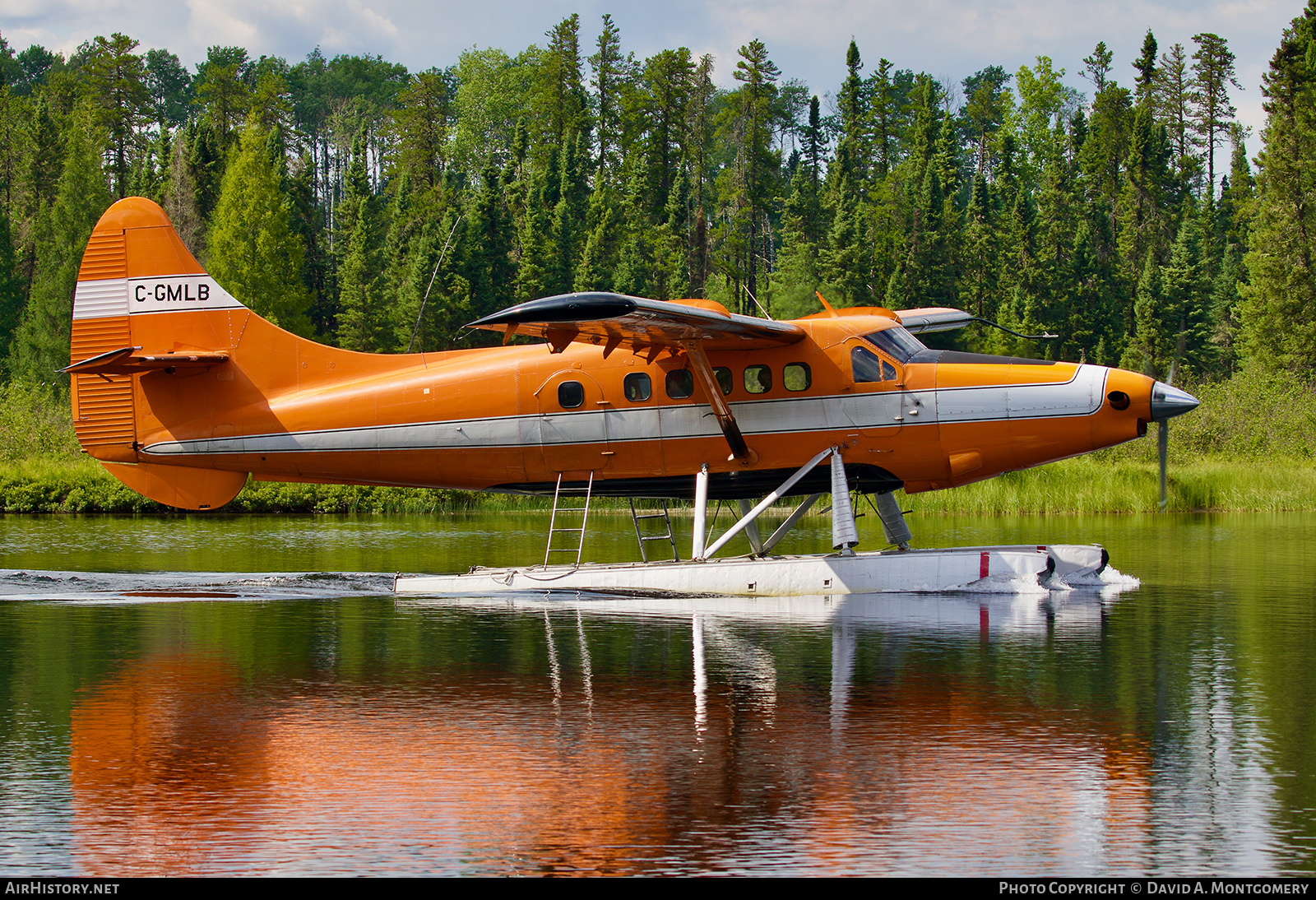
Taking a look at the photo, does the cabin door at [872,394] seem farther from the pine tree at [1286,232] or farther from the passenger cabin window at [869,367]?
the pine tree at [1286,232]

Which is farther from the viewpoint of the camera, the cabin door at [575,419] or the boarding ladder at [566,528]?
the cabin door at [575,419]

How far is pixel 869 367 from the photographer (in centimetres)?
1410

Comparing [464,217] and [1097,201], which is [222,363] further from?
[1097,201]

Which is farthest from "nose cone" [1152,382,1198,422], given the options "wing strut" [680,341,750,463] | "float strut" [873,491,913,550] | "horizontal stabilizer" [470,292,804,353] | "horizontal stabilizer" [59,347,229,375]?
"horizontal stabilizer" [59,347,229,375]

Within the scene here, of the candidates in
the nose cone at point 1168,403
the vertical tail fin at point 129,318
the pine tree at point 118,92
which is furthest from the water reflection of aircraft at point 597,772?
the pine tree at point 118,92

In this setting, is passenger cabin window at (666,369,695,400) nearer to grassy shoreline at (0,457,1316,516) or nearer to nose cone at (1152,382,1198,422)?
nose cone at (1152,382,1198,422)

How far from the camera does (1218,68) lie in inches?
3310

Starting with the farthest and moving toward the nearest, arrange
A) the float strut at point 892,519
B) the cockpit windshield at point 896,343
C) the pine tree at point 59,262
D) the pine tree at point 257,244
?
1. the pine tree at point 59,262
2. the pine tree at point 257,244
3. the float strut at point 892,519
4. the cockpit windshield at point 896,343

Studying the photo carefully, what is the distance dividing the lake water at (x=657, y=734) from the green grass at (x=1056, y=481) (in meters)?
16.2

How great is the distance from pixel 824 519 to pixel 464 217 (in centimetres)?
3755

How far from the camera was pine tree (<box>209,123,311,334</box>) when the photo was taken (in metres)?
51.6

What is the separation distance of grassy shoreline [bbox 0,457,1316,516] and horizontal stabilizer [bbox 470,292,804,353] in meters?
17.1

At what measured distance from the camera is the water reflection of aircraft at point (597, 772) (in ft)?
17.6

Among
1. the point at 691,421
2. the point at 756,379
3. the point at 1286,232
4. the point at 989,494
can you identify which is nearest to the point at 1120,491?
the point at 989,494
